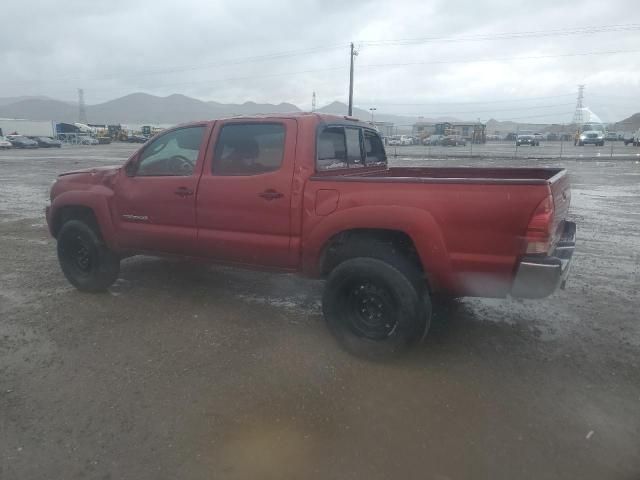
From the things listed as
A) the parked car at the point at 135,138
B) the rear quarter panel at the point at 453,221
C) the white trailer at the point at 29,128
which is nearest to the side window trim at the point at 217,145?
the rear quarter panel at the point at 453,221

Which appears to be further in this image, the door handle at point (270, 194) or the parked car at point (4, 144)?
the parked car at point (4, 144)

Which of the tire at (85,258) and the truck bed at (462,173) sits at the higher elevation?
the truck bed at (462,173)

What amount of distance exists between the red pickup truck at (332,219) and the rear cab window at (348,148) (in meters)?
0.02

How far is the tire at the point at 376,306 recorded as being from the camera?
149 inches

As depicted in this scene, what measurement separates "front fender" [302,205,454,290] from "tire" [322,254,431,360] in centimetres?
20

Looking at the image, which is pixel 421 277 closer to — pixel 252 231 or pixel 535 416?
pixel 535 416

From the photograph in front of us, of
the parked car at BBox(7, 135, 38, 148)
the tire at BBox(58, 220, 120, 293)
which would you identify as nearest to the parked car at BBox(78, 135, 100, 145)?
the parked car at BBox(7, 135, 38, 148)

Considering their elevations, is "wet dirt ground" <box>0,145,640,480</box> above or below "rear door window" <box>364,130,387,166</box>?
below

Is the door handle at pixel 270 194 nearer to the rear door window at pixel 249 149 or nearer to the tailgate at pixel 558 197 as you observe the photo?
the rear door window at pixel 249 149

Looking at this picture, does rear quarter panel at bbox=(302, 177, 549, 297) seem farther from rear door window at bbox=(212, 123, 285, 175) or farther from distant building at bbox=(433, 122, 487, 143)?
distant building at bbox=(433, 122, 487, 143)

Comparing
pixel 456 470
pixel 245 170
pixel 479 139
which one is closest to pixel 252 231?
pixel 245 170

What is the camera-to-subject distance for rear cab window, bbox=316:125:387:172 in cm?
452

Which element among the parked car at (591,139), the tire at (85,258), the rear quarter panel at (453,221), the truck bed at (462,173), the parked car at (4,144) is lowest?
the tire at (85,258)

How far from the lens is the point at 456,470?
8.99ft
